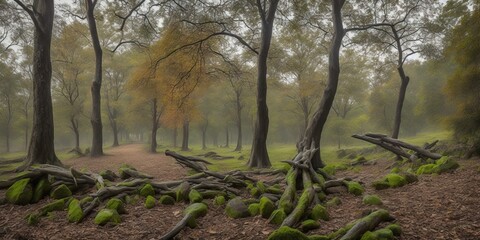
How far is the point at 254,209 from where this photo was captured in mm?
5855

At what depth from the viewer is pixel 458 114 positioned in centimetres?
1158

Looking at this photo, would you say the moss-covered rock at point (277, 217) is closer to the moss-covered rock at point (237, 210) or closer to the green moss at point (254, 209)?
the green moss at point (254, 209)

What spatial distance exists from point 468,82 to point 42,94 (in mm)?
18716

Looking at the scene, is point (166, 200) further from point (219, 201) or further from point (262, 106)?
point (262, 106)

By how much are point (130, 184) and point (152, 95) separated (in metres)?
19.0

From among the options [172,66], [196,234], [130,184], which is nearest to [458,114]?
[196,234]

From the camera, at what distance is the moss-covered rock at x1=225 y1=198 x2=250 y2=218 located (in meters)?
5.80

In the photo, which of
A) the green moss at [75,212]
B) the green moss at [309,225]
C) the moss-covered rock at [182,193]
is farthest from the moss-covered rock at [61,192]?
the green moss at [309,225]

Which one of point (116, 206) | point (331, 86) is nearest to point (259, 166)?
point (331, 86)

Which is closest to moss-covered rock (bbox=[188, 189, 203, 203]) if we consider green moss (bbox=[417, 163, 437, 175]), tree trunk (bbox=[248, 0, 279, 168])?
tree trunk (bbox=[248, 0, 279, 168])

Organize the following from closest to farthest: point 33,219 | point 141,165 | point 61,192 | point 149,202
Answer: point 33,219, point 149,202, point 61,192, point 141,165

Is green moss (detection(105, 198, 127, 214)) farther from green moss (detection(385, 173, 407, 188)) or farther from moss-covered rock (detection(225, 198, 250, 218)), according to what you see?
green moss (detection(385, 173, 407, 188))

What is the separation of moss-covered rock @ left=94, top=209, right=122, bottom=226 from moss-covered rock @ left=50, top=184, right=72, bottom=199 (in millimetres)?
1993

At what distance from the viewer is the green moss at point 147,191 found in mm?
7133
